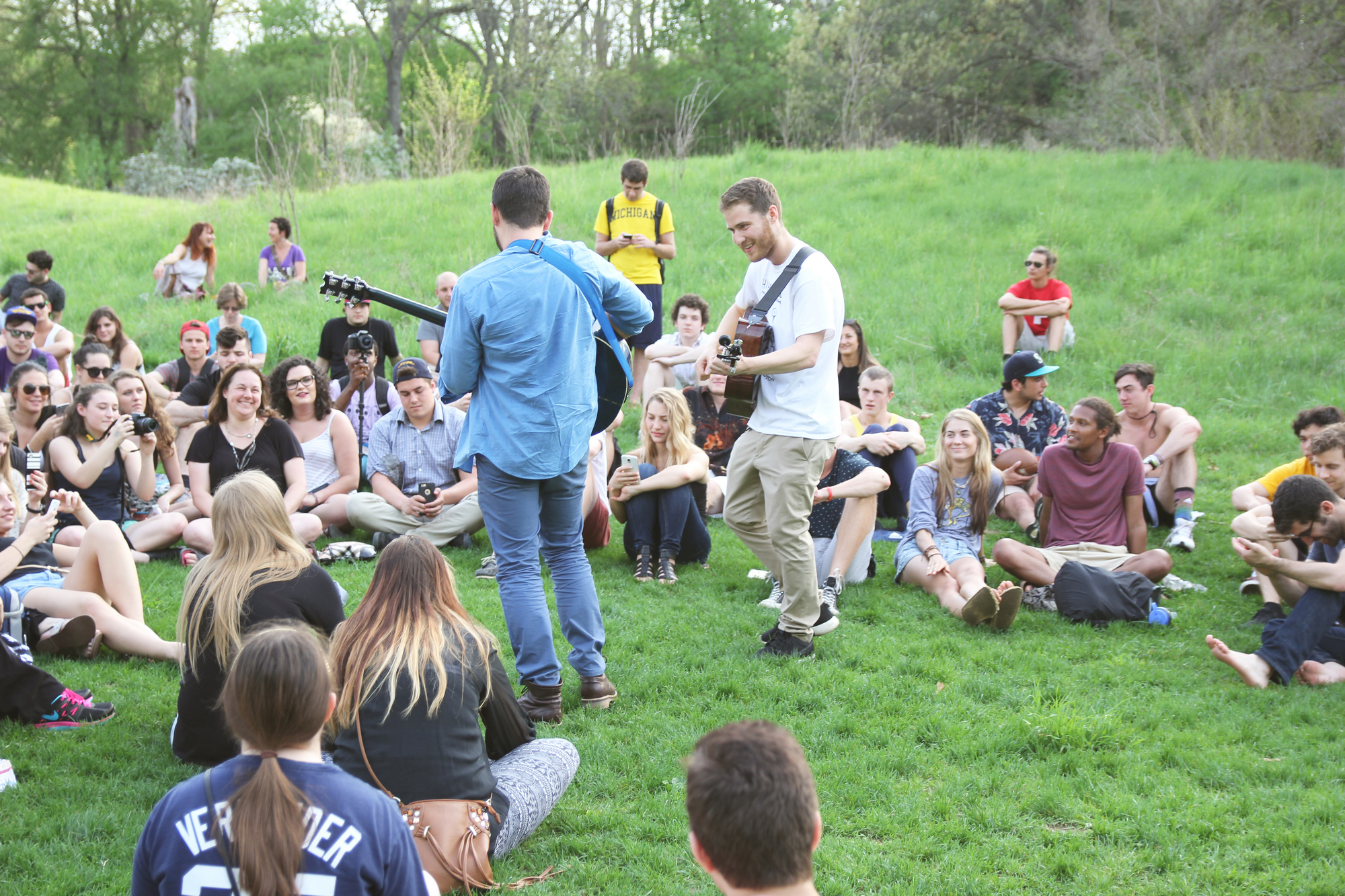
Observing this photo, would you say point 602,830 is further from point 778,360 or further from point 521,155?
point 521,155

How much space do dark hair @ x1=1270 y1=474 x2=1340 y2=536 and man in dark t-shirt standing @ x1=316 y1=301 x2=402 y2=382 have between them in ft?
22.3

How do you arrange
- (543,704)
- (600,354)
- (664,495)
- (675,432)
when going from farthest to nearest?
(675,432), (664,495), (600,354), (543,704)

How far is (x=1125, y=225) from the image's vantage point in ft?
42.4

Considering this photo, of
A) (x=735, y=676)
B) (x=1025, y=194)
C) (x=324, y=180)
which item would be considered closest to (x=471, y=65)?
(x=324, y=180)

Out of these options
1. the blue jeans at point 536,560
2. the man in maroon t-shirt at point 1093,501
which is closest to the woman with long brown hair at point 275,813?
the blue jeans at point 536,560

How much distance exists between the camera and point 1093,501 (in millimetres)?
6164

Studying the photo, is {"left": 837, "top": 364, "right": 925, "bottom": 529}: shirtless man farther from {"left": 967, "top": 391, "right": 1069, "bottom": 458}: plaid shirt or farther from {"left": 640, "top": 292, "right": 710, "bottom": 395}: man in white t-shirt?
{"left": 640, "top": 292, "right": 710, "bottom": 395}: man in white t-shirt

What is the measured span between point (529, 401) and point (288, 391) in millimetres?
3809

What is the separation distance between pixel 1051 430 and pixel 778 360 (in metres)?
3.76

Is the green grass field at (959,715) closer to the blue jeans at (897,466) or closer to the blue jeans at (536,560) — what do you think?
the blue jeans at (536,560)

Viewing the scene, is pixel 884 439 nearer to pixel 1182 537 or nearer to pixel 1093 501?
pixel 1093 501

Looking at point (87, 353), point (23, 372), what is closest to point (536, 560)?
point (23, 372)

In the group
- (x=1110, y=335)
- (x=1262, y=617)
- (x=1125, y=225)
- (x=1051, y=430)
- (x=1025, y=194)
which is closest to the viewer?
(x=1262, y=617)

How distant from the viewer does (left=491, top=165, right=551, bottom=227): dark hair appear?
3930 millimetres
